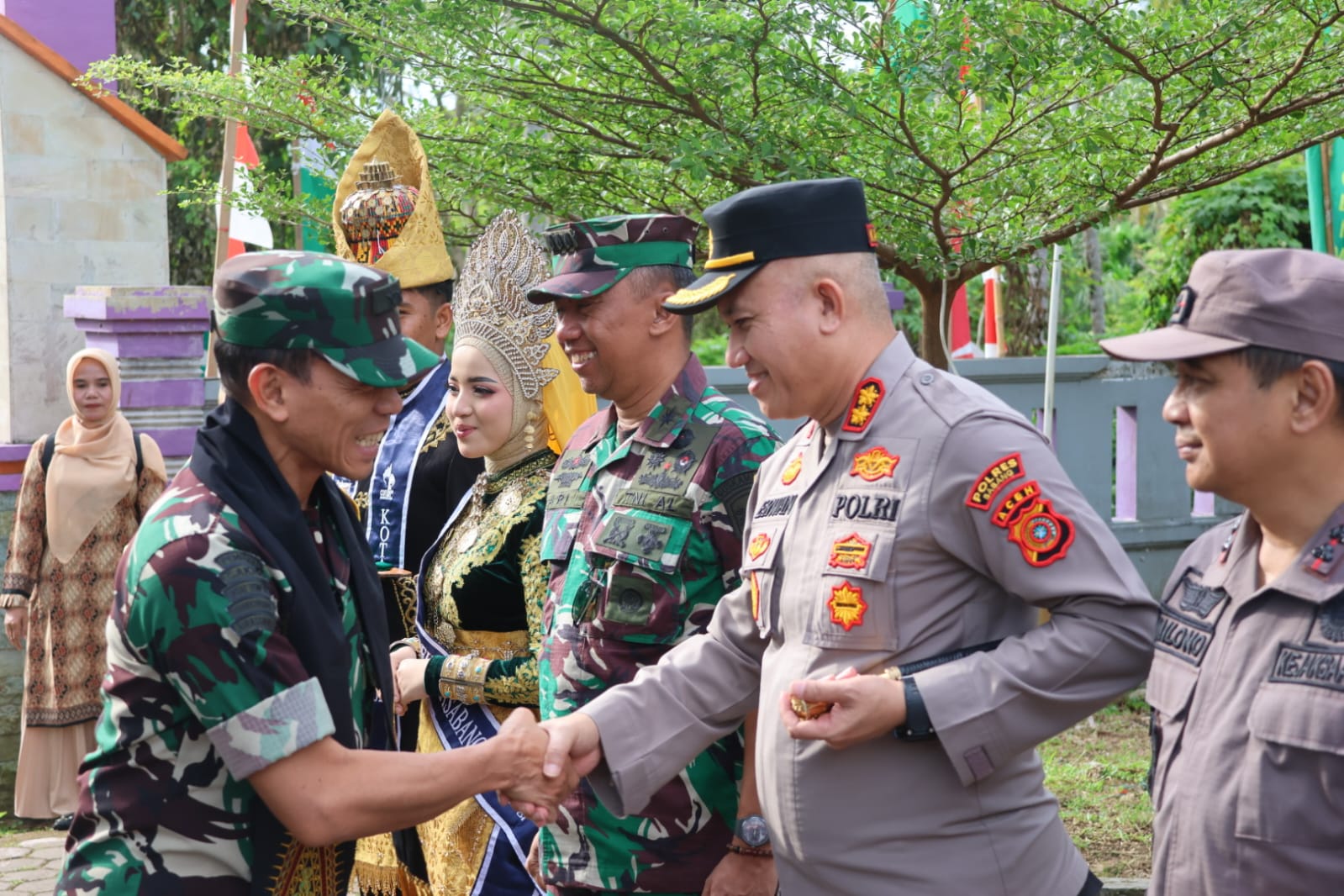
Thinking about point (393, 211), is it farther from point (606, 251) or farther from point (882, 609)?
point (882, 609)

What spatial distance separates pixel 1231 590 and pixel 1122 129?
3520 mm

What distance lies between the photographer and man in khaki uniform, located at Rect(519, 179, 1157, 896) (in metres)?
2.27

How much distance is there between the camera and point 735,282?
2615mm

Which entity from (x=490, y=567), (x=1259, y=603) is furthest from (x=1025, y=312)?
(x=1259, y=603)

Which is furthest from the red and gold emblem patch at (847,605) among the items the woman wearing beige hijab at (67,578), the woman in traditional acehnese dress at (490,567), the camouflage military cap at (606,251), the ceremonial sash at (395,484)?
the woman wearing beige hijab at (67,578)

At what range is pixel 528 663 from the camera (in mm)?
3477

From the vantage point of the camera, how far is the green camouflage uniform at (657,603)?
2.95 meters

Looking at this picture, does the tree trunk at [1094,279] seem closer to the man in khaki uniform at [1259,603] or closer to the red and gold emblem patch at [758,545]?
the red and gold emblem patch at [758,545]

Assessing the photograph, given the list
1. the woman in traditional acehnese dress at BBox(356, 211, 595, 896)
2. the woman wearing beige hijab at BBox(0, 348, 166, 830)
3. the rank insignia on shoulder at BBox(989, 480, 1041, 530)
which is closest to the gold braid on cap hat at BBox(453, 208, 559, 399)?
the woman in traditional acehnese dress at BBox(356, 211, 595, 896)

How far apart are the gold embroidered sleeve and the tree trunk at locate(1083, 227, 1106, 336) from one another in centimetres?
1146

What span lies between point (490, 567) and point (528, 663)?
262 millimetres

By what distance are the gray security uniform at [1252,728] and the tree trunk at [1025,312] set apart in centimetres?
982

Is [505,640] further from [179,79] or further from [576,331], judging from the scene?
[179,79]

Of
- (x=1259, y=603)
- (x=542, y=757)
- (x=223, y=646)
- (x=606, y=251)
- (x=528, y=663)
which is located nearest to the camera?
(x=1259, y=603)
